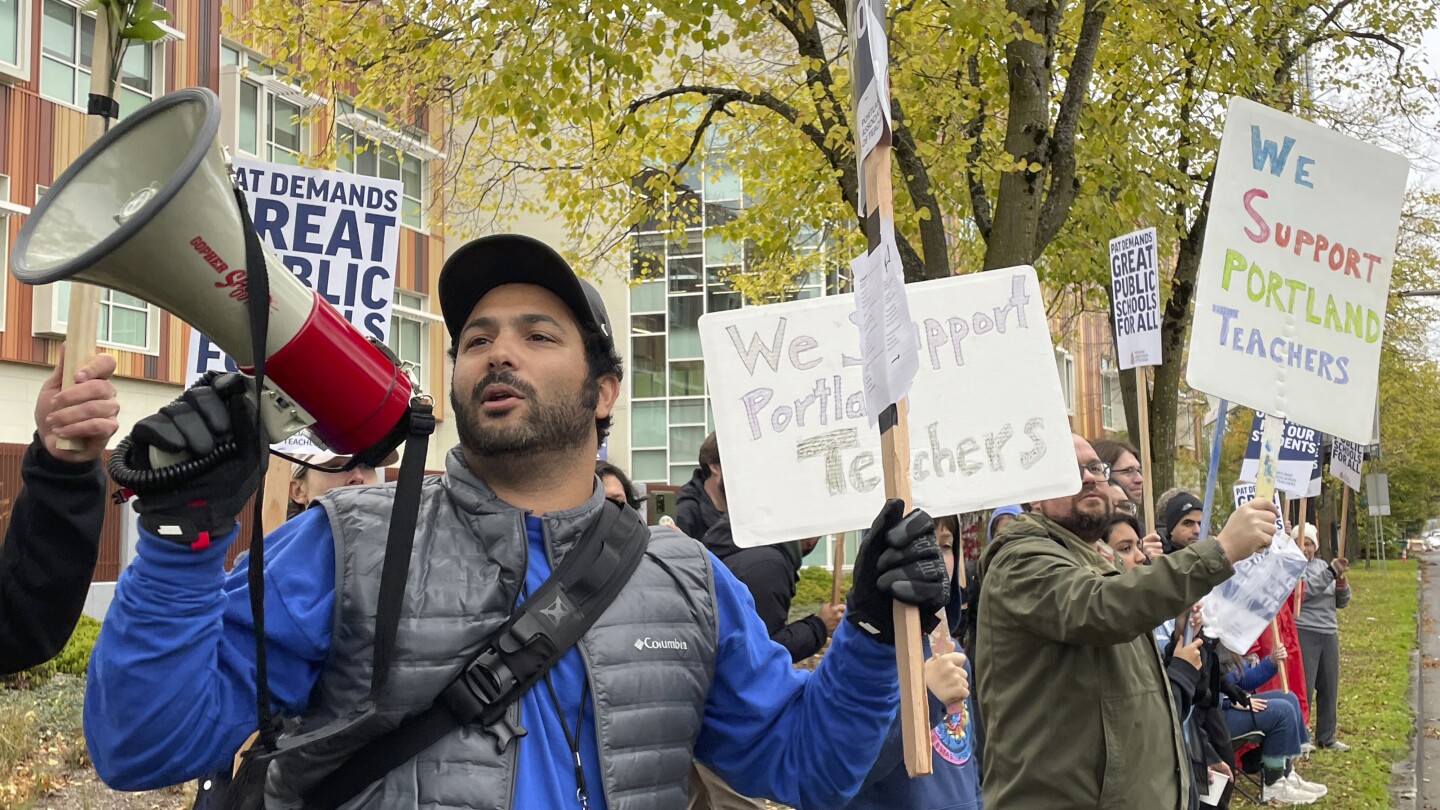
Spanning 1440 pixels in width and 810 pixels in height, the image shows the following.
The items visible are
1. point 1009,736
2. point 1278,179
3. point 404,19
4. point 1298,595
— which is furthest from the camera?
point 404,19

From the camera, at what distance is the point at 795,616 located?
57.8ft

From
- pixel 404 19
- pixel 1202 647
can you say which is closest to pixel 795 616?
pixel 404 19

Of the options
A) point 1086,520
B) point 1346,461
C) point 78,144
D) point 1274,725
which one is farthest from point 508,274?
point 78,144

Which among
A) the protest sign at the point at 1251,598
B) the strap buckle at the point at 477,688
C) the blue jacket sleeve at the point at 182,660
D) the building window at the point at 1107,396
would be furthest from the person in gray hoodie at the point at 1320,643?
the building window at the point at 1107,396

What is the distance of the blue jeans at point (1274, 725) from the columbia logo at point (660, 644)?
590cm

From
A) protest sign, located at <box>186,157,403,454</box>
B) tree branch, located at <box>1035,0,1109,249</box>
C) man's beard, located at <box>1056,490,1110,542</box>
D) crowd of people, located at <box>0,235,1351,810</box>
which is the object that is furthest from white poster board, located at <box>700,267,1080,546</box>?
tree branch, located at <box>1035,0,1109,249</box>

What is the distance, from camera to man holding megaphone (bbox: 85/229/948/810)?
69.7 inches

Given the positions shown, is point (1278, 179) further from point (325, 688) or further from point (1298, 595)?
point (1298, 595)

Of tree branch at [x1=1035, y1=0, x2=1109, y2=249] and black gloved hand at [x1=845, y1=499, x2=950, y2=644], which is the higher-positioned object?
tree branch at [x1=1035, y1=0, x2=1109, y2=249]

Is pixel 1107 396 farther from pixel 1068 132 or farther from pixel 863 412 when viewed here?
pixel 863 412

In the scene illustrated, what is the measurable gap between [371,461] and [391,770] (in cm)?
47

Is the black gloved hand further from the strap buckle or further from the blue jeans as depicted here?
the blue jeans

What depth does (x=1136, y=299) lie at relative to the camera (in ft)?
23.6

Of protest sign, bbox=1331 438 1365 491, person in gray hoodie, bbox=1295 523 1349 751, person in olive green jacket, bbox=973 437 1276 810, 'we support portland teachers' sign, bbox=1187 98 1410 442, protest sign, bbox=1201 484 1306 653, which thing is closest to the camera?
person in olive green jacket, bbox=973 437 1276 810
